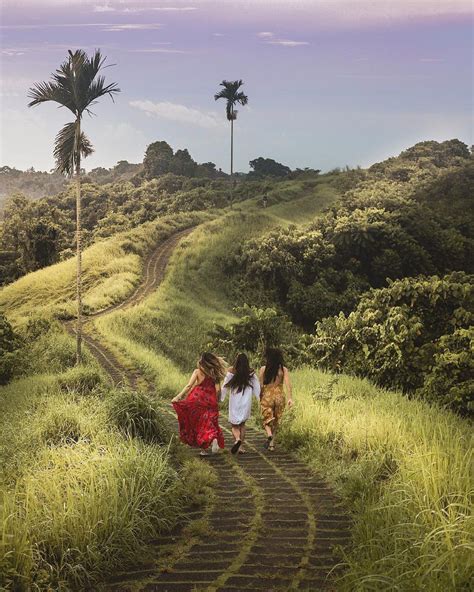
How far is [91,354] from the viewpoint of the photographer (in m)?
21.2

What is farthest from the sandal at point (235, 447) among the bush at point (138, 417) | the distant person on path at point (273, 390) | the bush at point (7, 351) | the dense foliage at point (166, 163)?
the dense foliage at point (166, 163)

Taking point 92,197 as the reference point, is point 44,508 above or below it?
below

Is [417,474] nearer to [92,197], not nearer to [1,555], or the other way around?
[1,555]

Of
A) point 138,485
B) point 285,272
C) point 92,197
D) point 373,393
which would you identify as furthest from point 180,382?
point 92,197

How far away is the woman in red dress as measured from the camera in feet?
30.4

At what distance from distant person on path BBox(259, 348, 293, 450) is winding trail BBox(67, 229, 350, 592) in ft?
4.93

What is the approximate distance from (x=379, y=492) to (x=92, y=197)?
225 feet

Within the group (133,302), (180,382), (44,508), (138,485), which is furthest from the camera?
(133,302)

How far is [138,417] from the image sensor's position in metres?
8.75

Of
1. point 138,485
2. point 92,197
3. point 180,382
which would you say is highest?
point 92,197

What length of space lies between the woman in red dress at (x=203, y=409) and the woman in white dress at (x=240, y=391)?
0.16 meters

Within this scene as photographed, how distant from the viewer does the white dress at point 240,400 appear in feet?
31.6

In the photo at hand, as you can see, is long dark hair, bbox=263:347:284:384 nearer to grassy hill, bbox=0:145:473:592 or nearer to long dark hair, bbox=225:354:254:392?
long dark hair, bbox=225:354:254:392

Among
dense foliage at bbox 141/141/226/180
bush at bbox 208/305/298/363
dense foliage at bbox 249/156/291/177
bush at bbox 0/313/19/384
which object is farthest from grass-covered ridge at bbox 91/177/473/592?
dense foliage at bbox 249/156/291/177
